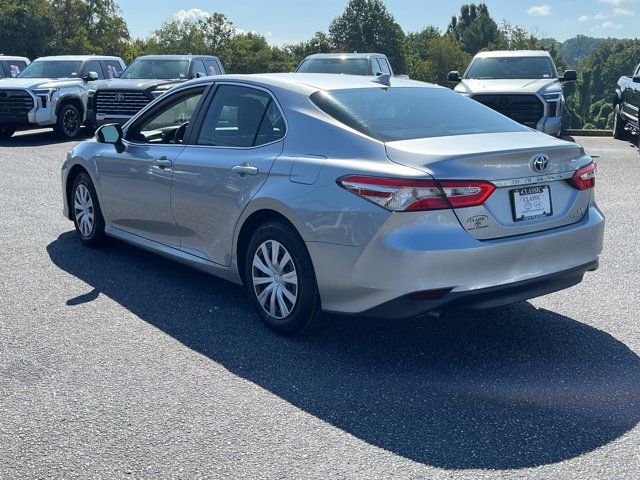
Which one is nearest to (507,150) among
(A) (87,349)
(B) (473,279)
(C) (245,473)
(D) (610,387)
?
(B) (473,279)

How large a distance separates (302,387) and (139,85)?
1394 cm

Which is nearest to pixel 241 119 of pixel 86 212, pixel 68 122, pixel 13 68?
pixel 86 212

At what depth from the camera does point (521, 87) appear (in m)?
15.0

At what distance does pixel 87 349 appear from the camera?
4887 millimetres

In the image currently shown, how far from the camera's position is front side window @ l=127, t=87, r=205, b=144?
245 inches

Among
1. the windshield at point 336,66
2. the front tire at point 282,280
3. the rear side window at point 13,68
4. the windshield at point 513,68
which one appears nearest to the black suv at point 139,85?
the windshield at point 336,66

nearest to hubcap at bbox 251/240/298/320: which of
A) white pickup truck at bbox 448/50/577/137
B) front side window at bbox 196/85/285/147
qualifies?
front side window at bbox 196/85/285/147

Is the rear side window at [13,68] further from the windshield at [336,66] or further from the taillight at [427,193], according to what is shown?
the taillight at [427,193]

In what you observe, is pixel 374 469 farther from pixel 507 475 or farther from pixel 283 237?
pixel 283 237

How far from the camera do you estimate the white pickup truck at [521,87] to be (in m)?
14.8

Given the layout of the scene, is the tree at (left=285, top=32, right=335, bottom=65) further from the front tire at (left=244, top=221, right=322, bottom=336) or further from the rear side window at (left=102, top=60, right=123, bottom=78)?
the front tire at (left=244, top=221, right=322, bottom=336)

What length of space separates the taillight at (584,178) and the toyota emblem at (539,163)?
11.6 inches

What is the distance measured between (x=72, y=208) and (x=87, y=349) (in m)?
3.12

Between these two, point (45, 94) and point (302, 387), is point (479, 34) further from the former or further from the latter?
point (302, 387)
